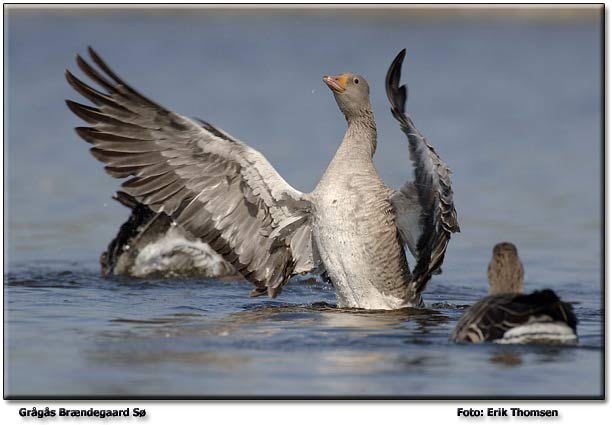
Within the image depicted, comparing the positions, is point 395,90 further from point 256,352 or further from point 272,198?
point 256,352

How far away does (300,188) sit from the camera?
1691 cm

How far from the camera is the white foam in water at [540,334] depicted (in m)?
7.82

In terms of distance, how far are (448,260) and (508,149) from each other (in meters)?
7.50

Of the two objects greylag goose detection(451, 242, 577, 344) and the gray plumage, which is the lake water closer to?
greylag goose detection(451, 242, 577, 344)

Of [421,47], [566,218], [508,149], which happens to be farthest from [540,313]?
[421,47]

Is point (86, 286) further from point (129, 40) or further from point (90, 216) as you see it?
point (129, 40)

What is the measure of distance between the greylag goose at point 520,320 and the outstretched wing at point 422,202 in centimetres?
103

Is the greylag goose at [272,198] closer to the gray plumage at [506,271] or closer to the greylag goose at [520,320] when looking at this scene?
the gray plumage at [506,271]

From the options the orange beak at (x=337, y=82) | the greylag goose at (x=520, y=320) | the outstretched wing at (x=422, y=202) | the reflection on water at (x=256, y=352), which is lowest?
the reflection on water at (x=256, y=352)

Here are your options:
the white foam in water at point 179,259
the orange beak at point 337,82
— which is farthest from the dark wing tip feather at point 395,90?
the white foam in water at point 179,259

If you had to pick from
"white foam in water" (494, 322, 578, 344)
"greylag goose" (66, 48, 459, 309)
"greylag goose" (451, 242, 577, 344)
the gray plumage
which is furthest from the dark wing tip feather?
"white foam in water" (494, 322, 578, 344)

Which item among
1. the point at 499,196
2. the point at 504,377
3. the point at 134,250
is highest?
the point at 499,196

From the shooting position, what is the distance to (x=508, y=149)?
68.9 feet

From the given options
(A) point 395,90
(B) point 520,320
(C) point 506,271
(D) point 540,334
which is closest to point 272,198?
(A) point 395,90
